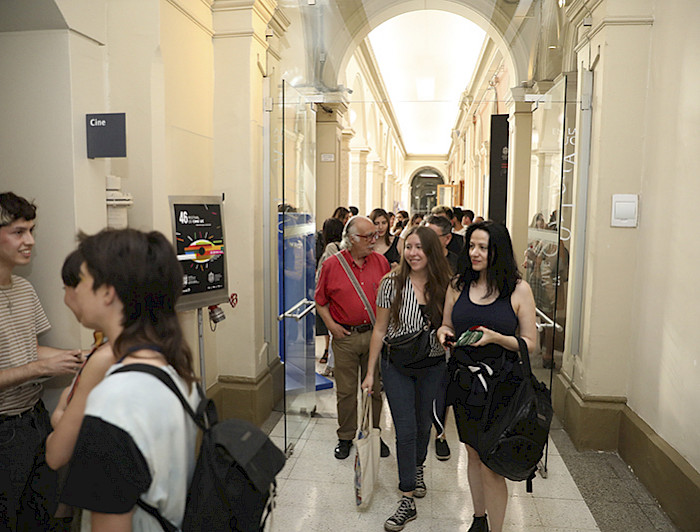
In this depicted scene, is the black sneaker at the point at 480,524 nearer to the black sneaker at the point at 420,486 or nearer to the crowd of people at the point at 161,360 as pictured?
the crowd of people at the point at 161,360

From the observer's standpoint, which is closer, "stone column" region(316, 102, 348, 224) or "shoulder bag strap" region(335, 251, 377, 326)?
"shoulder bag strap" region(335, 251, 377, 326)

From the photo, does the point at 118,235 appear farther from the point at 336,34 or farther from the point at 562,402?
the point at 336,34

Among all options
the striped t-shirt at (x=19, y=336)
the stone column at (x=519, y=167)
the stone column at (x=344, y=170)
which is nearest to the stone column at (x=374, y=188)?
the stone column at (x=344, y=170)

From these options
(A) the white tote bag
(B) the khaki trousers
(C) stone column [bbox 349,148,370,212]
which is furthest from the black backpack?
(C) stone column [bbox 349,148,370,212]

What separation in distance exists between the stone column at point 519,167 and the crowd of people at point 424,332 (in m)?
3.74

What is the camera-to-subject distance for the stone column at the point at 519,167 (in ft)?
23.5

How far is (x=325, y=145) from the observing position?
9.00m

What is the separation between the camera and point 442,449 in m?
4.38

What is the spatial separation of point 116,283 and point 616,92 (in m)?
3.97

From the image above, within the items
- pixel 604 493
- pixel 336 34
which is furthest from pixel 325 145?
pixel 604 493

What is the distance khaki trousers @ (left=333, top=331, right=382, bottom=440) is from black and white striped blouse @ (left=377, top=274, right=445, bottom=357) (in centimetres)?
73

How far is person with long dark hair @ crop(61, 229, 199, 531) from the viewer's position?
1.28 meters

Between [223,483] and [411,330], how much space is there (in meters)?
2.07

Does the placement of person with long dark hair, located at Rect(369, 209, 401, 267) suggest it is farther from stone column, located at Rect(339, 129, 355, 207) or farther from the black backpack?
the black backpack
